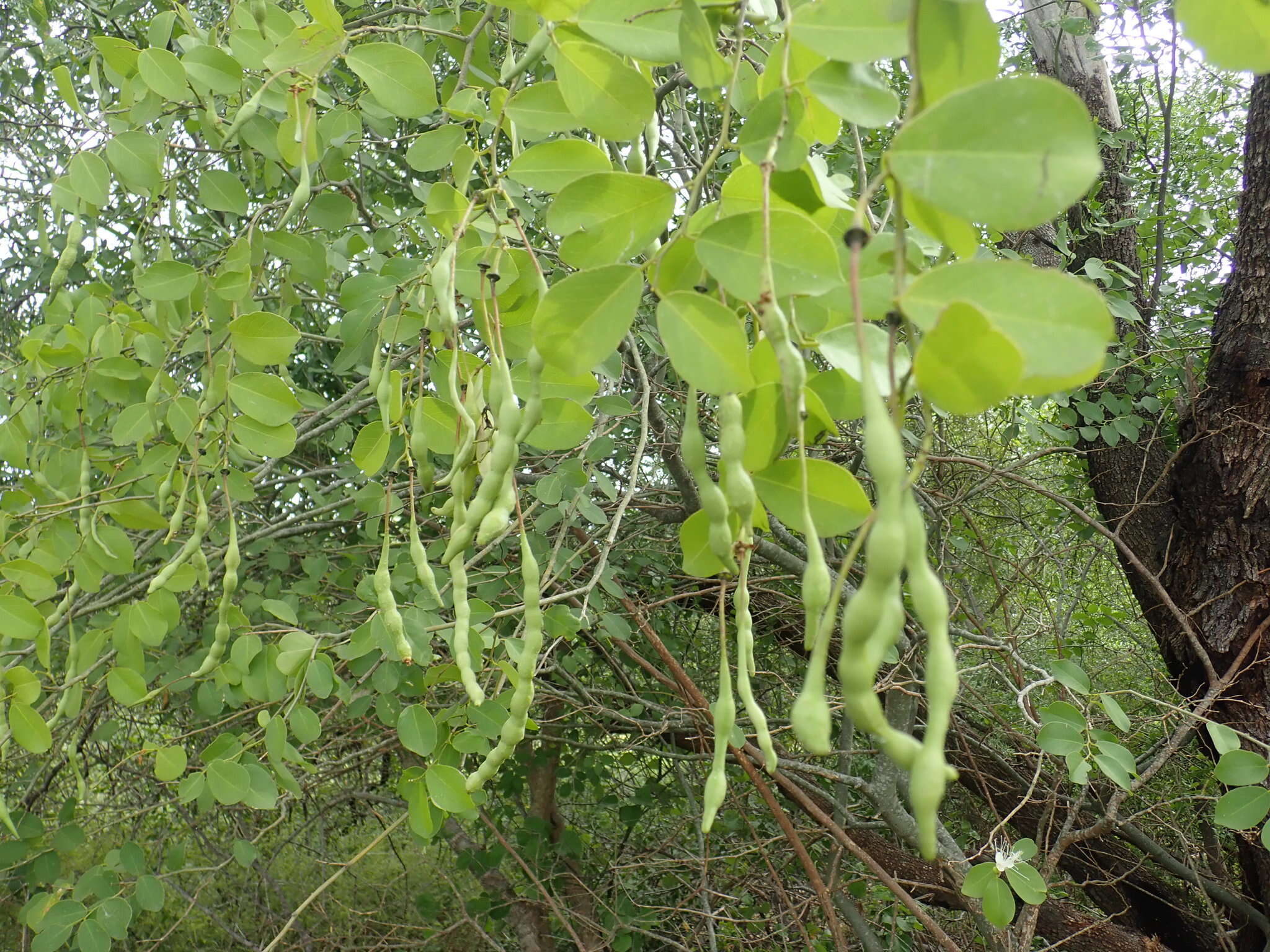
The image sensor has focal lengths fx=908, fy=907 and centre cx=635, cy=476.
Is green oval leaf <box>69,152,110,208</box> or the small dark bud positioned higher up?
the small dark bud

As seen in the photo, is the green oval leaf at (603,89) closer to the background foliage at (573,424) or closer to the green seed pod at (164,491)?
the background foliage at (573,424)

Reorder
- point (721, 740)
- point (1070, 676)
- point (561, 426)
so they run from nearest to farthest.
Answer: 1. point (721, 740)
2. point (561, 426)
3. point (1070, 676)

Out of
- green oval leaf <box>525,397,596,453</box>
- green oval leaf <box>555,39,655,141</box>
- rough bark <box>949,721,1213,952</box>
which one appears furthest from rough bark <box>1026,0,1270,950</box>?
green oval leaf <box>555,39,655,141</box>

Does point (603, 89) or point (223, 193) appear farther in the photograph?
point (223, 193)

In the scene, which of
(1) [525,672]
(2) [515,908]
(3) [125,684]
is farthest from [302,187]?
(2) [515,908]

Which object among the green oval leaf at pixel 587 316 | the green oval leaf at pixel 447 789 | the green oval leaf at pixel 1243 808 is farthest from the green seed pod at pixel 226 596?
the green oval leaf at pixel 1243 808

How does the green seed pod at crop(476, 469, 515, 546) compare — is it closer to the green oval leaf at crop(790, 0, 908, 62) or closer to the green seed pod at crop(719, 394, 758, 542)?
the green seed pod at crop(719, 394, 758, 542)

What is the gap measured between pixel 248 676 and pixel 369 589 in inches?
9.9

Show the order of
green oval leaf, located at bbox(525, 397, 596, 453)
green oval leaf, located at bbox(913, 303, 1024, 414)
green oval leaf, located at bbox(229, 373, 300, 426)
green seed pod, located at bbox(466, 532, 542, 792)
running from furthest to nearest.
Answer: green oval leaf, located at bbox(229, 373, 300, 426) < green oval leaf, located at bbox(525, 397, 596, 453) < green seed pod, located at bbox(466, 532, 542, 792) < green oval leaf, located at bbox(913, 303, 1024, 414)

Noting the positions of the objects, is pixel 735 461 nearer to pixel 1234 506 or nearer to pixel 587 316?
pixel 587 316

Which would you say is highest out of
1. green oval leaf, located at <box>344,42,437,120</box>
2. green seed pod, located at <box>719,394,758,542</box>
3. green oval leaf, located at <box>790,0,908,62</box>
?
green oval leaf, located at <box>790,0,908,62</box>

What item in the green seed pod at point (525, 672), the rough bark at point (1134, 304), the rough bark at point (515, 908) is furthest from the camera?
the rough bark at point (515, 908)

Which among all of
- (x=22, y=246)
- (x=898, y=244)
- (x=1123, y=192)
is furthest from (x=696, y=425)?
(x=22, y=246)

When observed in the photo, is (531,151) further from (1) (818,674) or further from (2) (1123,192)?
(2) (1123,192)
